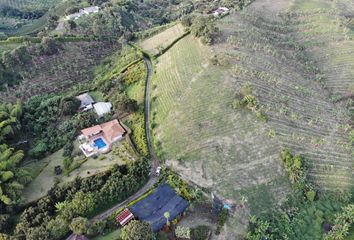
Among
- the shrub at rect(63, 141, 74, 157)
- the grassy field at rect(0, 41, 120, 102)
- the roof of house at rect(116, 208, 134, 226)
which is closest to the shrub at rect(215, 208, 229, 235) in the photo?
the roof of house at rect(116, 208, 134, 226)

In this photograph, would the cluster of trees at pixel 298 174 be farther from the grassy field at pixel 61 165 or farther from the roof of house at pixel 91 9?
the roof of house at pixel 91 9

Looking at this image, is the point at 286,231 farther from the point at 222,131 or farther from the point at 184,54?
the point at 184,54

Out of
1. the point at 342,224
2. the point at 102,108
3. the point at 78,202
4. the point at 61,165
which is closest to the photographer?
the point at 78,202

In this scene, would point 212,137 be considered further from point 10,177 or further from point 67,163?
point 10,177

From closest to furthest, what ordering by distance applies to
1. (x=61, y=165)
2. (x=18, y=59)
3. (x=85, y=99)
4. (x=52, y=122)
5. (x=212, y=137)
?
(x=61, y=165) < (x=212, y=137) < (x=52, y=122) < (x=85, y=99) < (x=18, y=59)

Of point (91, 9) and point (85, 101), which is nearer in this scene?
point (85, 101)

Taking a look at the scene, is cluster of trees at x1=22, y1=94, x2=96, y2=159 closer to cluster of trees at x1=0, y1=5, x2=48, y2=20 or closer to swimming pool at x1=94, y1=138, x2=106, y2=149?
swimming pool at x1=94, y1=138, x2=106, y2=149

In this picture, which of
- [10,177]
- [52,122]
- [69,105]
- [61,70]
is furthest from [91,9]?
[10,177]
